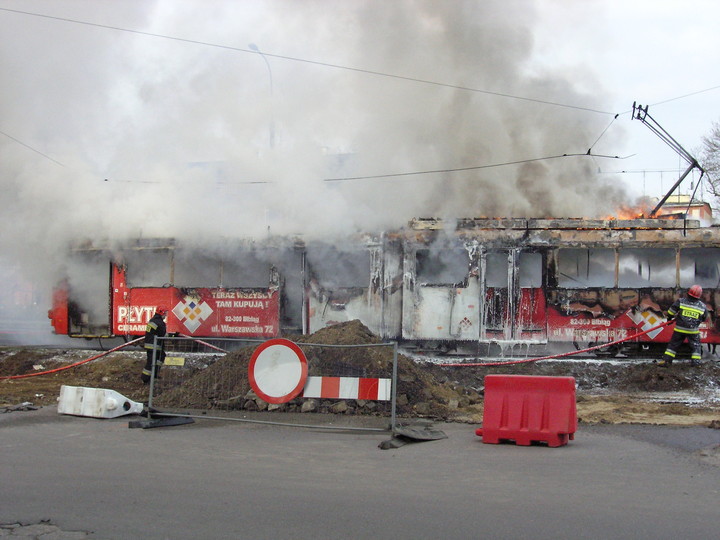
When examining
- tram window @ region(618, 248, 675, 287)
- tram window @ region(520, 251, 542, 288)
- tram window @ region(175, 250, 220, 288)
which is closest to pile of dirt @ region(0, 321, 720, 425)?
tram window @ region(618, 248, 675, 287)

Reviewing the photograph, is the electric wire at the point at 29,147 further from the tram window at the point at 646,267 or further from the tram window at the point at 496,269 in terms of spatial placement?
the tram window at the point at 646,267

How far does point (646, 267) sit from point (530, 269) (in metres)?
2.27

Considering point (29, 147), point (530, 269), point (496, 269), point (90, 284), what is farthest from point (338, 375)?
point (29, 147)

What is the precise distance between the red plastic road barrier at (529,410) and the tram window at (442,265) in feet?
25.8

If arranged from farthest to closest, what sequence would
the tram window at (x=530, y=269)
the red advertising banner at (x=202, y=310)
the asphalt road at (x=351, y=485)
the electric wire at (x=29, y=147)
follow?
the electric wire at (x=29, y=147) < the red advertising banner at (x=202, y=310) < the tram window at (x=530, y=269) < the asphalt road at (x=351, y=485)

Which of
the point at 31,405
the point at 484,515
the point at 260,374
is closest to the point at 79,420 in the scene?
the point at 31,405

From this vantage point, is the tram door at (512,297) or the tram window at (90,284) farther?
the tram window at (90,284)

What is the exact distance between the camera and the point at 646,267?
50.8 ft

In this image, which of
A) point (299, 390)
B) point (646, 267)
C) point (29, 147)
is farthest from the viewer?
point (29, 147)

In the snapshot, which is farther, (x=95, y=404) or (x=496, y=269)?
(x=496, y=269)

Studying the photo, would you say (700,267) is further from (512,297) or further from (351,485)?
(351,485)

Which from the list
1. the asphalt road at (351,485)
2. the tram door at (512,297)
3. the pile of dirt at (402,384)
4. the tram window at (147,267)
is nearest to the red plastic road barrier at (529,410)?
the asphalt road at (351,485)

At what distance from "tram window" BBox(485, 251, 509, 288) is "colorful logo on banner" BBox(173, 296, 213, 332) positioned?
6.01 metres

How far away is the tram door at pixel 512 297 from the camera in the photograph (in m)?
15.5
